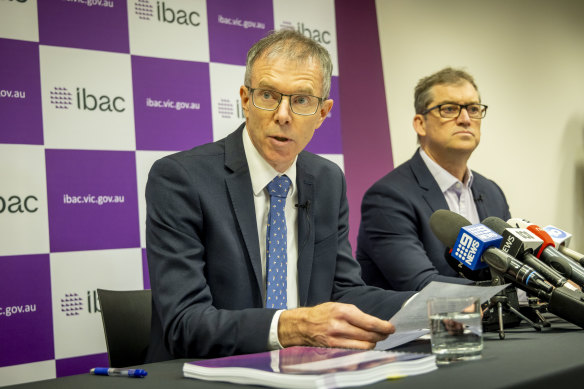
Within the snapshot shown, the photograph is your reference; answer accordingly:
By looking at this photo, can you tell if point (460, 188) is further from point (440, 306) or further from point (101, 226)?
point (440, 306)

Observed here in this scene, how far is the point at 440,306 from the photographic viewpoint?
117cm

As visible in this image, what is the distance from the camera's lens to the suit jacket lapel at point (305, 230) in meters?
1.97

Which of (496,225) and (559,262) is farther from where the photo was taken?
(496,225)

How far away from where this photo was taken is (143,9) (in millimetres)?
3072

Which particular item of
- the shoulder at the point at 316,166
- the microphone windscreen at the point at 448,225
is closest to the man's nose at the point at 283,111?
the shoulder at the point at 316,166

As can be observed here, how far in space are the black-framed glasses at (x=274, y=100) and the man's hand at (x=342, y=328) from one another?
81 cm

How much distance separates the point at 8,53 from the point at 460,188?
2.16 meters

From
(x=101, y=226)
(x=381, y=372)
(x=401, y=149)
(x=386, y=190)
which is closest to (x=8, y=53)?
(x=101, y=226)

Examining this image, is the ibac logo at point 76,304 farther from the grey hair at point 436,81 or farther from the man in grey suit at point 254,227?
the grey hair at point 436,81

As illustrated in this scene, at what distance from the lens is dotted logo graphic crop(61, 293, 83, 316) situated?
2.71 meters

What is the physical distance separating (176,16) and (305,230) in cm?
166

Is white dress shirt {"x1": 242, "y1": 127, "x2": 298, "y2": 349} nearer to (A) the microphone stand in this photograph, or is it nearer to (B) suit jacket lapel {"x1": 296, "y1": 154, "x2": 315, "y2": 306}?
(B) suit jacket lapel {"x1": 296, "y1": 154, "x2": 315, "y2": 306}

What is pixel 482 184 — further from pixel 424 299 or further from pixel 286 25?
pixel 424 299

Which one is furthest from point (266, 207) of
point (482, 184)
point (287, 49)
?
point (482, 184)
